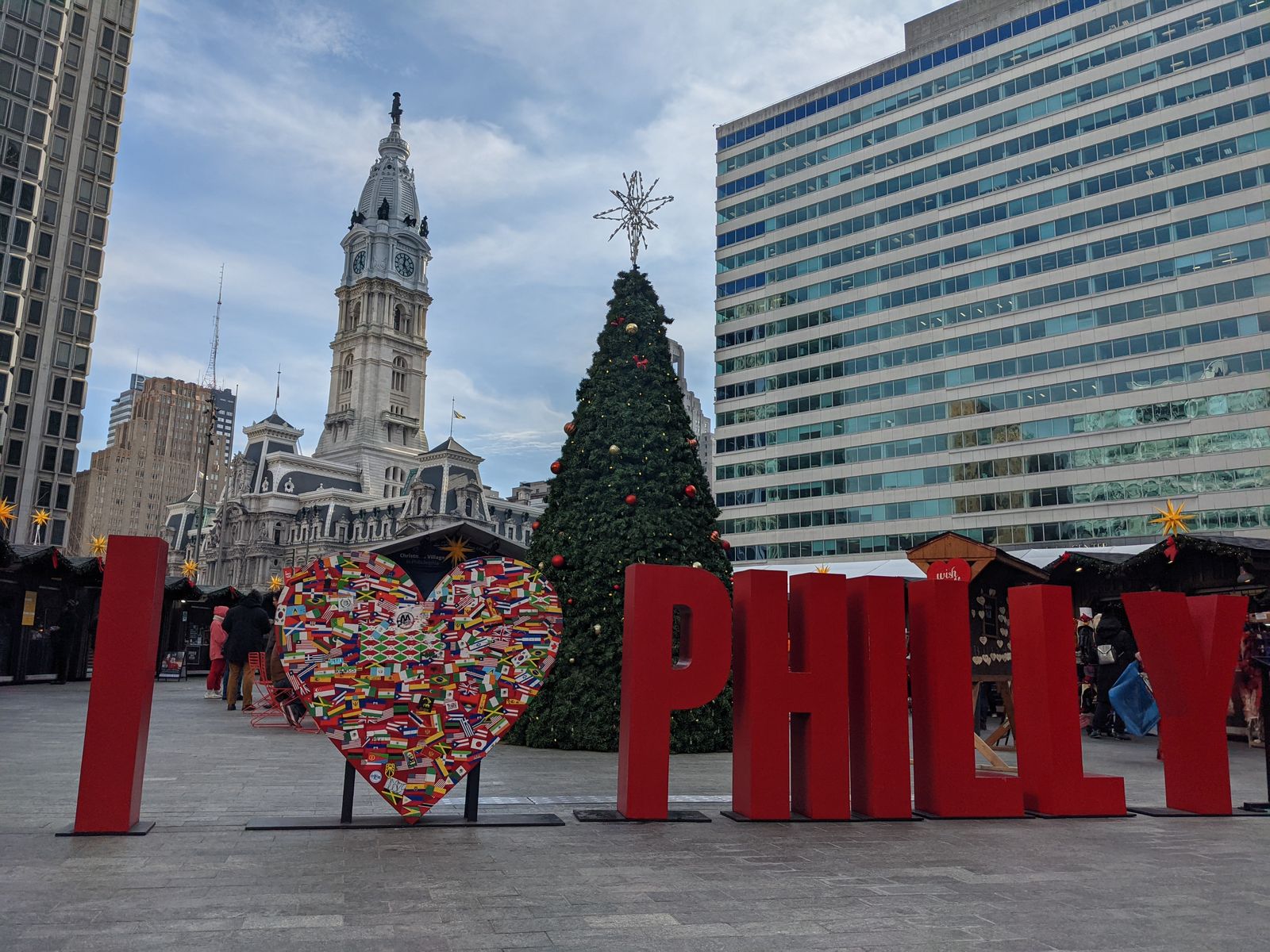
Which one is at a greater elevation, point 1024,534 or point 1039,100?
point 1039,100

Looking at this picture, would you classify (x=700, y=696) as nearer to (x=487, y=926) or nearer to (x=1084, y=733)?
(x=487, y=926)

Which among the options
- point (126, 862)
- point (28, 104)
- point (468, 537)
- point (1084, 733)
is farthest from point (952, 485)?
point (28, 104)

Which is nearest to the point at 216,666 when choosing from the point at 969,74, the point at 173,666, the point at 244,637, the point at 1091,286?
the point at 244,637

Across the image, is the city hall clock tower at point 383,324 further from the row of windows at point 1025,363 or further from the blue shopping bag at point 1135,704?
the blue shopping bag at point 1135,704

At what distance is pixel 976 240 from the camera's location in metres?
64.2

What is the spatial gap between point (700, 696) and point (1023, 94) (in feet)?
217

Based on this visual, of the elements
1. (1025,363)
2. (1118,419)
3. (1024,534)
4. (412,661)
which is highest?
(1025,363)

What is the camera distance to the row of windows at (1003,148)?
55.2 m

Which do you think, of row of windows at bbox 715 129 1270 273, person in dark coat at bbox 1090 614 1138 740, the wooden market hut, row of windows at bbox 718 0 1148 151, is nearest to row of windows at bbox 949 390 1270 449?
row of windows at bbox 715 129 1270 273

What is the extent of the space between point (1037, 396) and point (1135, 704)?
4935 centimetres

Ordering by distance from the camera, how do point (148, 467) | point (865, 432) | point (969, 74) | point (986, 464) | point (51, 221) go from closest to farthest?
point (986, 464), point (969, 74), point (865, 432), point (51, 221), point (148, 467)

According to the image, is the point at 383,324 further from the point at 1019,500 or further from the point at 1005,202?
the point at 1019,500

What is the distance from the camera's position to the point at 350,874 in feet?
20.9

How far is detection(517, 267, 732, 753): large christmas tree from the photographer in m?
14.6
